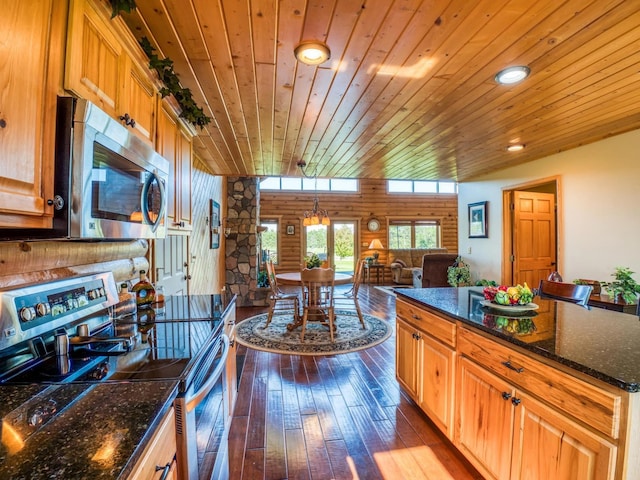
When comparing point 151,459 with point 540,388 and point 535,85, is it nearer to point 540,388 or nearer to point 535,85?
point 540,388

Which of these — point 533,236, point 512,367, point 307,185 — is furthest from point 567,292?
point 307,185

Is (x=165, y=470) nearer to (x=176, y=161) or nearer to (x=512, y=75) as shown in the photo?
(x=176, y=161)

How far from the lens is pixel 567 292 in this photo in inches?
89.7

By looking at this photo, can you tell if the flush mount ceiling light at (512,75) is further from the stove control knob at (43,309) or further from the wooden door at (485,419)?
the stove control knob at (43,309)

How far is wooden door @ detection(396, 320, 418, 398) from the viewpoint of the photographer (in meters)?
2.26

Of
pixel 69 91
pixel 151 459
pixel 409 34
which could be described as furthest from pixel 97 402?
pixel 409 34

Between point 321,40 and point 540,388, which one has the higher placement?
point 321,40

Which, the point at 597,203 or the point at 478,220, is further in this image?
the point at 478,220

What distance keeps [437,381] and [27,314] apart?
2031mm

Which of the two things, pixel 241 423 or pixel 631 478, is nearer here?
pixel 631 478

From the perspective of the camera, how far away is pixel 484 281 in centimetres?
505

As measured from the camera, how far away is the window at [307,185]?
9602mm

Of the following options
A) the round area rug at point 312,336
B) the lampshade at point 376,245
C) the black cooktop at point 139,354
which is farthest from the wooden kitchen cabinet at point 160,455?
the lampshade at point 376,245

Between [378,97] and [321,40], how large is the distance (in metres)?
0.80
